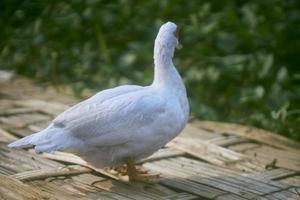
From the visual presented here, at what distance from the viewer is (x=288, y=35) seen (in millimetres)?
4344

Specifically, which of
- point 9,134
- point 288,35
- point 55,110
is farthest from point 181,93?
point 288,35

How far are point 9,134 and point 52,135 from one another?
0.82 meters

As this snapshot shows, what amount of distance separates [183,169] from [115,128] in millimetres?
545

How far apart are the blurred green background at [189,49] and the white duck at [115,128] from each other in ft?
3.94

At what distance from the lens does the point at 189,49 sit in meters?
4.59

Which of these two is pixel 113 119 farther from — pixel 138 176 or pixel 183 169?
pixel 183 169

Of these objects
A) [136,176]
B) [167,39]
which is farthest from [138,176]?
[167,39]

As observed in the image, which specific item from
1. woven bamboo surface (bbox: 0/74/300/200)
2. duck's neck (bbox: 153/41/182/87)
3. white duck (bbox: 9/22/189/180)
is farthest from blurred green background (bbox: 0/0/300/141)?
white duck (bbox: 9/22/189/180)

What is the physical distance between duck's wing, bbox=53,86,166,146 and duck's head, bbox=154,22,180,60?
26cm

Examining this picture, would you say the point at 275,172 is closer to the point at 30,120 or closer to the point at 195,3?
the point at 30,120

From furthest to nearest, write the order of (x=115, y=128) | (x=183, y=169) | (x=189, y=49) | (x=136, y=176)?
(x=189, y=49), (x=183, y=169), (x=136, y=176), (x=115, y=128)

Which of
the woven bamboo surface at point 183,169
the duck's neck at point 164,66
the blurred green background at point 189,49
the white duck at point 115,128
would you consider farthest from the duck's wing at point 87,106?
the blurred green background at point 189,49

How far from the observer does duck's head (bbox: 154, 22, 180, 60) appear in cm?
263

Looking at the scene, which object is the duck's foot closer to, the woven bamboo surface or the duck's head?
the woven bamboo surface
